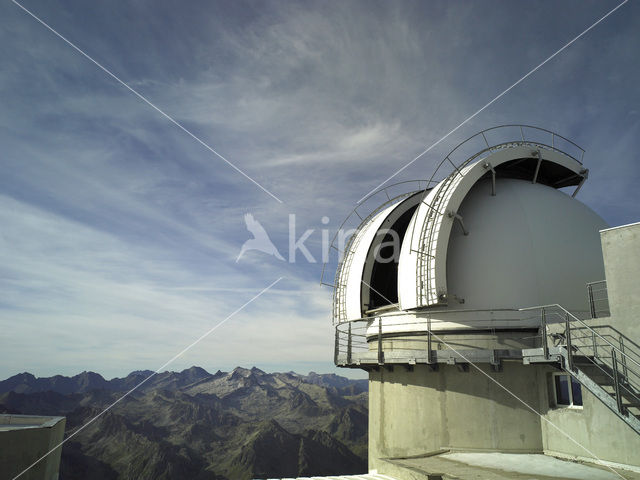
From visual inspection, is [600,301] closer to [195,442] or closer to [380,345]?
[380,345]

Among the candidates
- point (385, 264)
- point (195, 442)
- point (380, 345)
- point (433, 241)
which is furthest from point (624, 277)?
point (195, 442)

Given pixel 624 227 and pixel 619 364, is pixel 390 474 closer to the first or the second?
pixel 619 364

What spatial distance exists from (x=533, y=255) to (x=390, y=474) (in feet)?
23.7

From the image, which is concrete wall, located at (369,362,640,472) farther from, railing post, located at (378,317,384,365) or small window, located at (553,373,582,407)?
railing post, located at (378,317,384,365)

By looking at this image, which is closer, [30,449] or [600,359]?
[600,359]

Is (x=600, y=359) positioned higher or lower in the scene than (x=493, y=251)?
lower

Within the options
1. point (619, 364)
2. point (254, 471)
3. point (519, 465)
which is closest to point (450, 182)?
point (619, 364)

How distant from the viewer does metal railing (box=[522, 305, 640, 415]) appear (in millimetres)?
8227

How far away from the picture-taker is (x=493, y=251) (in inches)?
497

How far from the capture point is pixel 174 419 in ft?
581

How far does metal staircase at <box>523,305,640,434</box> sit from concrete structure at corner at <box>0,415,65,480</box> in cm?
1338

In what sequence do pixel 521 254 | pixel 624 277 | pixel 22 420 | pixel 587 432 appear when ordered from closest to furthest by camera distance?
1. pixel 624 277
2. pixel 587 432
3. pixel 521 254
4. pixel 22 420

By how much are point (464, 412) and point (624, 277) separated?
5.38 m

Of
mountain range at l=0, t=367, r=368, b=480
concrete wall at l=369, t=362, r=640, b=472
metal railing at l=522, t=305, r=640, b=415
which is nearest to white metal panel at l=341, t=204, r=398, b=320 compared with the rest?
concrete wall at l=369, t=362, r=640, b=472
